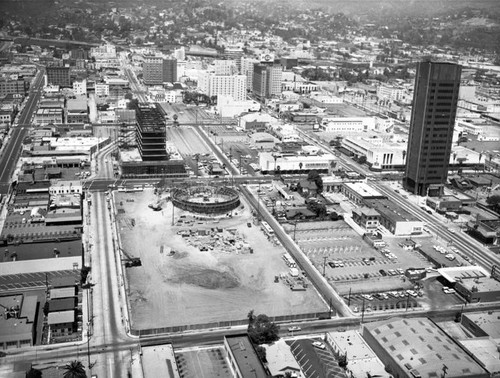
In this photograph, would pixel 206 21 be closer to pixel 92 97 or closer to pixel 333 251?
pixel 92 97

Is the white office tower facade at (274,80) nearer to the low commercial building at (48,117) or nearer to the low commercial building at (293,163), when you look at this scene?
the low commercial building at (48,117)

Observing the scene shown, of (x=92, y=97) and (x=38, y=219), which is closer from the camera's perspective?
(x=38, y=219)

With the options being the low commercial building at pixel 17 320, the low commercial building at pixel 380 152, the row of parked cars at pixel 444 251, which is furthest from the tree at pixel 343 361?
the low commercial building at pixel 380 152

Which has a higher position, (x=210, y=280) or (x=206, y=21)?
(x=206, y=21)

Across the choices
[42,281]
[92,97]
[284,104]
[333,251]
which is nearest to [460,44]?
[284,104]

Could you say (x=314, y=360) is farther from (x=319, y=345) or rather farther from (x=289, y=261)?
(x=289, y=261)

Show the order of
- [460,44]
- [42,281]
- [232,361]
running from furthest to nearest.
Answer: [460,44] → [42,281] → [232,361]
